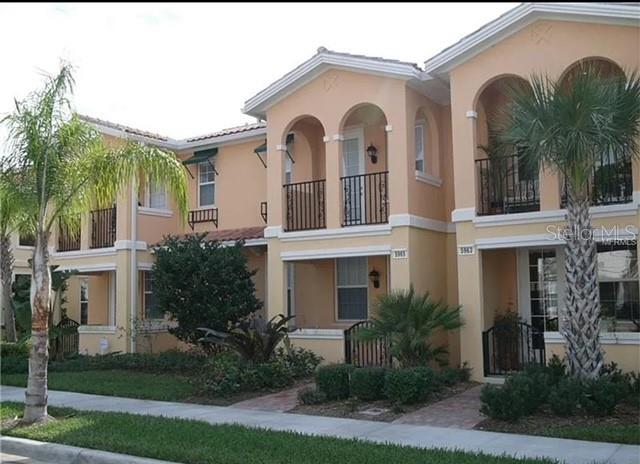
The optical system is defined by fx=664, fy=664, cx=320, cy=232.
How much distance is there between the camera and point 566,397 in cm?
940

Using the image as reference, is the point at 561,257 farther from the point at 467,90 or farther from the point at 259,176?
the point at 259,176

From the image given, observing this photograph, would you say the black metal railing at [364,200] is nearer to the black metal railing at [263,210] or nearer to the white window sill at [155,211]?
the black metal railing at [263,210]

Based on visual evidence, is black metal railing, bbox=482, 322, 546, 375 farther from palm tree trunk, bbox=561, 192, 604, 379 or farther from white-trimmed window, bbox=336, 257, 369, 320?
white-trimmed window, bbox=336, 257, 369, 320

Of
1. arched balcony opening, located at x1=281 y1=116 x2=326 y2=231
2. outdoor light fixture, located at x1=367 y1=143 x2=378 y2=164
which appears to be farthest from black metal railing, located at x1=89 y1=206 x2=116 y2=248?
outdoor light fixture, located at x1=367 y1=143 x2=378 y2=164

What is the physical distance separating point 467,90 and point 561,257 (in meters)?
3.96

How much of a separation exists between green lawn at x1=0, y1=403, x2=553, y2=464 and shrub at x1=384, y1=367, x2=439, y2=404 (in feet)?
8.57

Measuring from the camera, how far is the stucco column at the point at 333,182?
15.3 meters

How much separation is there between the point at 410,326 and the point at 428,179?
4279 mm

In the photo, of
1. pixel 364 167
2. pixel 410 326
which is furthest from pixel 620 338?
pixel 364 167

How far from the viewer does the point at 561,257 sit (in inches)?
542

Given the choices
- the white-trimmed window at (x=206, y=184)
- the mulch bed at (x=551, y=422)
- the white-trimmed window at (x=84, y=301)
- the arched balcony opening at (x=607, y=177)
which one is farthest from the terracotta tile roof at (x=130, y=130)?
the mulch bed at (x=551, y=422)

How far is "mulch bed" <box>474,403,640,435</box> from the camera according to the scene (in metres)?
9.09

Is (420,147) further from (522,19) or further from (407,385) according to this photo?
(407,385)

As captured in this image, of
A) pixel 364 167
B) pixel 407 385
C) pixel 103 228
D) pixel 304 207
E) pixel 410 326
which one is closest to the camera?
pixel 407 385
